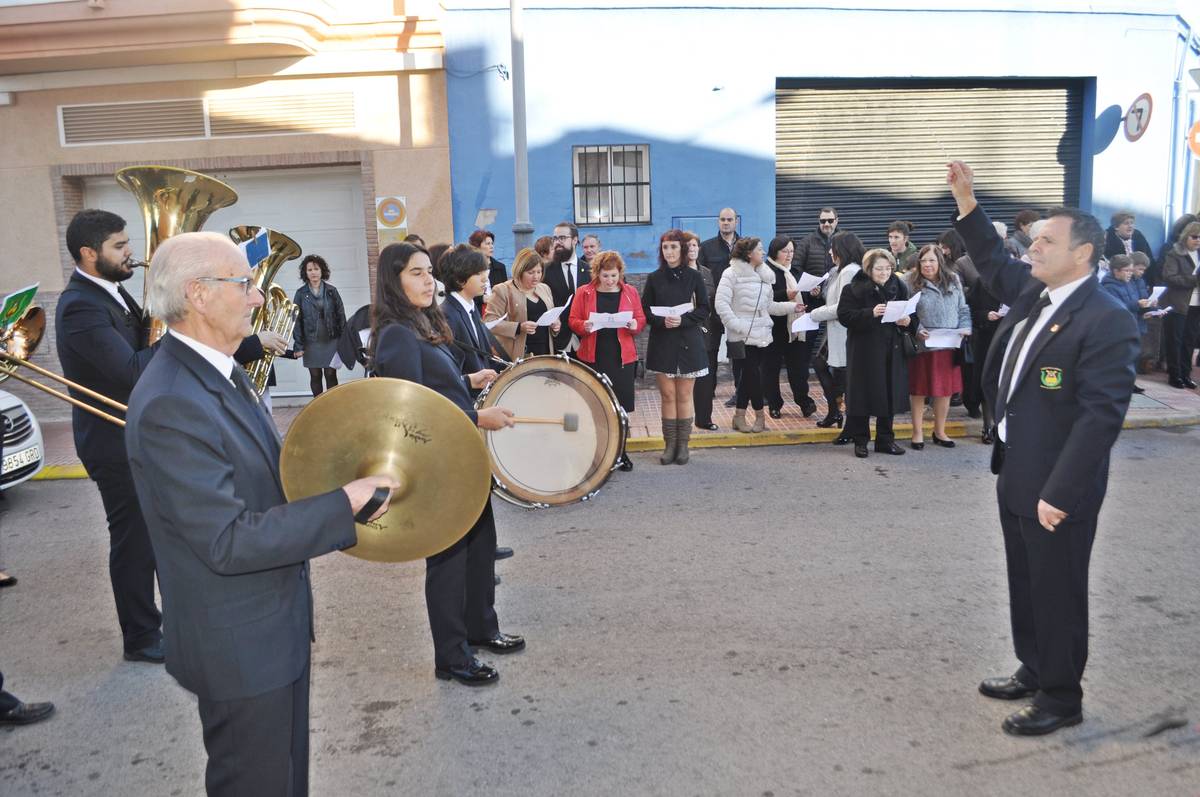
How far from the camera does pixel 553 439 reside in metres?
4.95

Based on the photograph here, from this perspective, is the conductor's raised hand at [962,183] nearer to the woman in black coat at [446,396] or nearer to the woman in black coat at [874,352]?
the woman in black coat at [446,396]

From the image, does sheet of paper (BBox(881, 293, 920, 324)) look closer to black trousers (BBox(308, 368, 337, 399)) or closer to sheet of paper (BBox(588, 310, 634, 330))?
sheet of paper (BBox(588, 310, 634, 330))

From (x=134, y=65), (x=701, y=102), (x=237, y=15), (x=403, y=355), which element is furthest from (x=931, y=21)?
(x=403, y=355)

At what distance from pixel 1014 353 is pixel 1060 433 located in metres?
0.40

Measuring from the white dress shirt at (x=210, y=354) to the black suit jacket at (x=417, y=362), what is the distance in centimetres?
162

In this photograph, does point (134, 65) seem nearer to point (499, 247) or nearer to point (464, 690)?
point (499, 247)

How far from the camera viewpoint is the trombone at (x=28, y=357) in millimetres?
4562

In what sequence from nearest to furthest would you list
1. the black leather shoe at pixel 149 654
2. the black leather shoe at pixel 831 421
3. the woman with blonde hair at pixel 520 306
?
the black leather shoe at pixel 149 654
the woman with blonde hair at pixel 520 306
the black leather shoe at pixel 831 421

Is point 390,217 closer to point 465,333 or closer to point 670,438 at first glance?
point 670,438

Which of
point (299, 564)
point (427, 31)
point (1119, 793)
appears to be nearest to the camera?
point (299, 564)

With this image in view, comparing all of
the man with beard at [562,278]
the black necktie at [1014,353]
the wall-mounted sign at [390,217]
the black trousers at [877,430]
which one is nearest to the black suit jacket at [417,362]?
the black necktie at [1014,353]

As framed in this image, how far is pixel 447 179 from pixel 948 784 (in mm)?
10274

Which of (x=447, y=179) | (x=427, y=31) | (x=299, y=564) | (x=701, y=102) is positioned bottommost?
(x=299, y=564)

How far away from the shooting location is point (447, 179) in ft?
41.6
